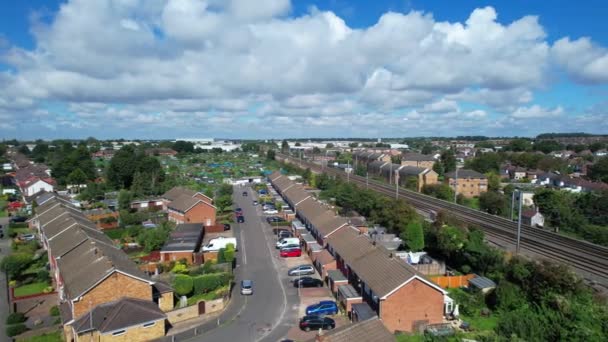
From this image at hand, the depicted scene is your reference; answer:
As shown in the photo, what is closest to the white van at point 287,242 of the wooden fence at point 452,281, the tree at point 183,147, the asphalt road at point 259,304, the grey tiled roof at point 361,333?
the asphalt road at point 259,304

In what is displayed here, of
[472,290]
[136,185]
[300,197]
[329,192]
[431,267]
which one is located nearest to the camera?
[472,290]

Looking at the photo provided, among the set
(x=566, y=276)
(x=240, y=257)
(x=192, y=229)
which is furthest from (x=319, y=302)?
(x=192, y=229)

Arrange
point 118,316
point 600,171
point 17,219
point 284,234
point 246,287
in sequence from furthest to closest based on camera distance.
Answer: point 600,171
point 17,219
point 284,234
point 246,287
point 118,316

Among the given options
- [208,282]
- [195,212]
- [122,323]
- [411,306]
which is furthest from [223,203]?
[411,306]

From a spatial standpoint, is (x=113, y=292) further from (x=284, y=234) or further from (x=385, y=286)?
(x=284, y=234)

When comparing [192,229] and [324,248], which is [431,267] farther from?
[192,229]

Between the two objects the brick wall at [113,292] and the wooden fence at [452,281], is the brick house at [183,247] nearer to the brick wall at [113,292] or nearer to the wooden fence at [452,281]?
the brick wall at [113,292]
